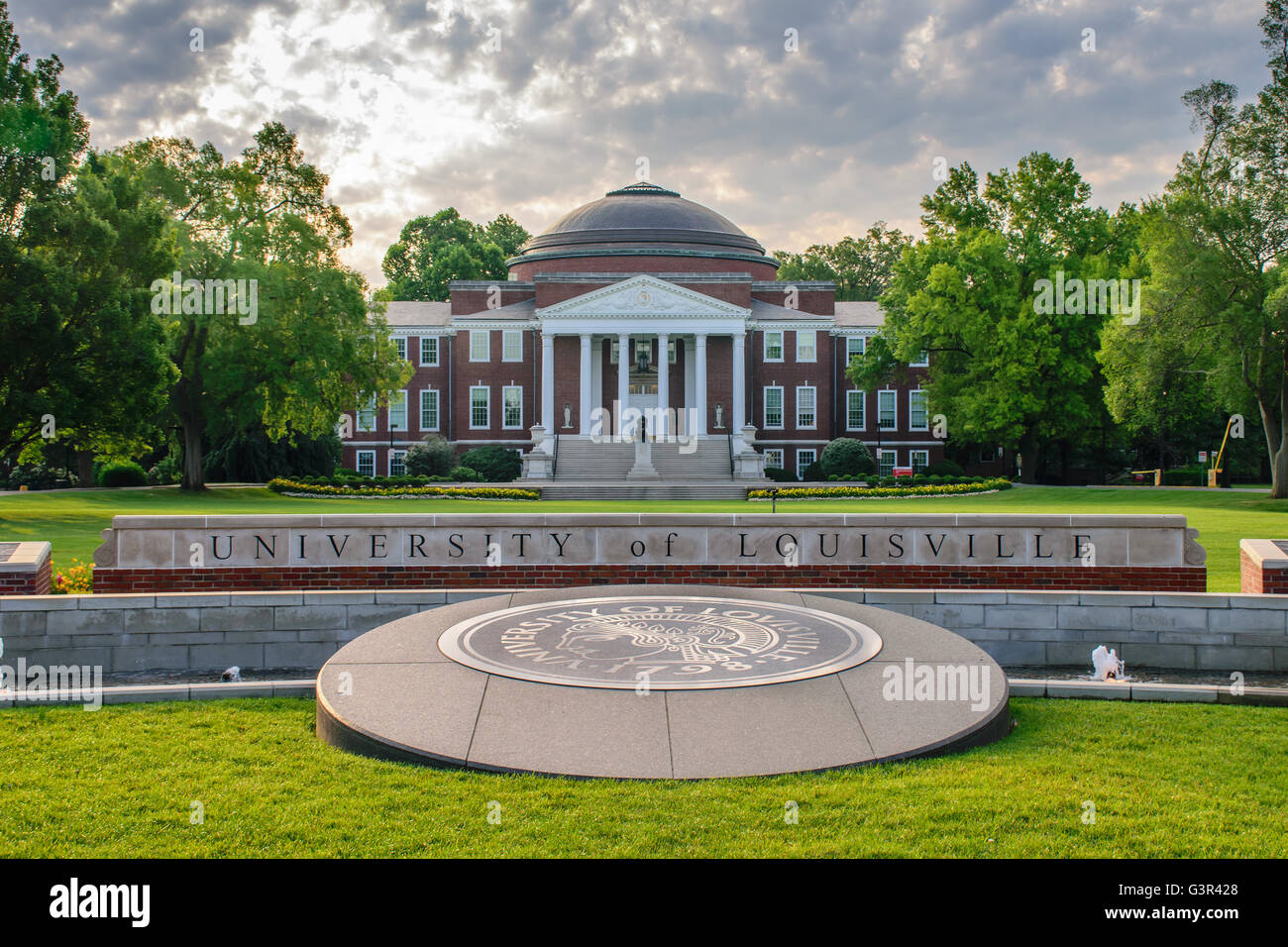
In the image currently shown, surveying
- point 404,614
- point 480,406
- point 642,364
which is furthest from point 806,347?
point 404,614

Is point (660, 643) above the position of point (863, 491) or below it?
below

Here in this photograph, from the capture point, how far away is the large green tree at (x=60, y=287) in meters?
25.9

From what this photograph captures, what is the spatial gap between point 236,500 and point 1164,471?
153 ft

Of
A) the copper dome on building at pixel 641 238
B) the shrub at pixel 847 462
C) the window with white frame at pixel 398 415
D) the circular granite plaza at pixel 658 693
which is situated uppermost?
the copper dome on building at pixel 641 238

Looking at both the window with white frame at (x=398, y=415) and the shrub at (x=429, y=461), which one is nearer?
the shrub at (x=429, y=461)

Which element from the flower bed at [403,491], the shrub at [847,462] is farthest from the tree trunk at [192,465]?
the shrub at [847,462]

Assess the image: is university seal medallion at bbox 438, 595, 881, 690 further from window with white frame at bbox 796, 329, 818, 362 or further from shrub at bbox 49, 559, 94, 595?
window with white frame at bbox 796, 329, 818, 362

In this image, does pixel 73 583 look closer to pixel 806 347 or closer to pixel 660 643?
pixel 660 643

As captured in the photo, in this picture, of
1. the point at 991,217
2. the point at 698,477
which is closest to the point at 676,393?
the point at 698,477

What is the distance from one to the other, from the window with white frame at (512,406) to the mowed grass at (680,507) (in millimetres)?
18355

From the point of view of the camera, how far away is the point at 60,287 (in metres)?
25.8

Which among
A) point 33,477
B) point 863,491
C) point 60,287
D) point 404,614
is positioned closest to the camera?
point 404,614

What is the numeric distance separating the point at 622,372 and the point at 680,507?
27.8 metres

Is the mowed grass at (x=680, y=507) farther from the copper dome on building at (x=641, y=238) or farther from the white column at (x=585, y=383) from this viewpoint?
the copper dome on building at (x=641, y=238)
